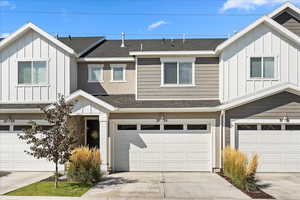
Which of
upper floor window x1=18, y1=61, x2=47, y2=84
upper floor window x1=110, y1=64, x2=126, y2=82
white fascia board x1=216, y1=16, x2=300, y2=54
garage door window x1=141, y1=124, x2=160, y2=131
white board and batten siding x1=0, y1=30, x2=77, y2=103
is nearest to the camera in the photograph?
white fascia board x1=216, y1=16, x2=300, y2=54

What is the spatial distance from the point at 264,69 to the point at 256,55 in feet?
2.53

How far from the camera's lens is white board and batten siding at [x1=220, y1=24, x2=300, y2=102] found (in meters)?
14.4

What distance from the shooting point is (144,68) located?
15.5m

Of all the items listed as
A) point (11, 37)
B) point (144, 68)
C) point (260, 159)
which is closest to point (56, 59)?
point (11, 37)

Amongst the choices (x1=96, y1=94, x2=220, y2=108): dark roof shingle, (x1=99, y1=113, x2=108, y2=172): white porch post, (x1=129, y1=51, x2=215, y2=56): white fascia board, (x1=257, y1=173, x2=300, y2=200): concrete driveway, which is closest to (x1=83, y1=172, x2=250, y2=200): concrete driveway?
(x1=99, y1=113, x2=108, y2=172): white porch post

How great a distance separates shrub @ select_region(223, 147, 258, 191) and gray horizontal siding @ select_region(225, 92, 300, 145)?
210 centimetres

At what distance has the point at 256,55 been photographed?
568 inches

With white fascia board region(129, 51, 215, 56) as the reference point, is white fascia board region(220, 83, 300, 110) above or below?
below

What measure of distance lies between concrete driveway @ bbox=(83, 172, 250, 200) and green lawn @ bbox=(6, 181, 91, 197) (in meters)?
0.42

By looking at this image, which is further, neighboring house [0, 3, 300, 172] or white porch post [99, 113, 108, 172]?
neighboring house [0, 3, 300, 172]

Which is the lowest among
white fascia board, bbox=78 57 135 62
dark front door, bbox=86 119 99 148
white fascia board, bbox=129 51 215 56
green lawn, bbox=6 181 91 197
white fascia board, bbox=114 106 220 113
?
green lawn, bbox=6 181 91 197

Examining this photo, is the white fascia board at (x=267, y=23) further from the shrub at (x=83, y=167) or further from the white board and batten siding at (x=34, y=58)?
the shrub at (x=83, y=167)

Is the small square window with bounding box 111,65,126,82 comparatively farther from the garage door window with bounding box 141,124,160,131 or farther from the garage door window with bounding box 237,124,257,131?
the garage door window with bounding box 237,124,257,131

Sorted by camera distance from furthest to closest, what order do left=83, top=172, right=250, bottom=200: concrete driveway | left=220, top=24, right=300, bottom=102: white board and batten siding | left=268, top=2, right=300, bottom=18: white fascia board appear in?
left=268, top=2, right=300, bottom=18: white fascia board, left=220, top=24, right=300, bottom=102: white board and batten siding, left=83, top=172, right=250, bottom=200: concrete driveway
